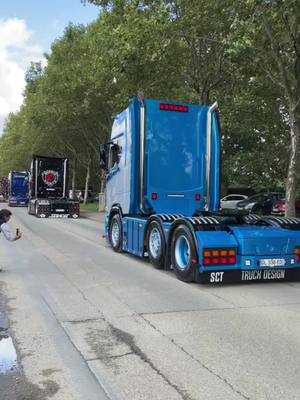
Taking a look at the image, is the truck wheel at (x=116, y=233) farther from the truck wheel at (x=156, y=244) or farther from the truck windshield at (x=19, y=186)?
the truck windshield at (x=19, y=186)

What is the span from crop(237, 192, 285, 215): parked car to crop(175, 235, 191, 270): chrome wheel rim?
25.6m

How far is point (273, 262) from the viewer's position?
31.8ft

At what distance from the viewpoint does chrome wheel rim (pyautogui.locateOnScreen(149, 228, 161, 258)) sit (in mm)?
11164

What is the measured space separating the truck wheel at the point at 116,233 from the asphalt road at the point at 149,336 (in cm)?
288

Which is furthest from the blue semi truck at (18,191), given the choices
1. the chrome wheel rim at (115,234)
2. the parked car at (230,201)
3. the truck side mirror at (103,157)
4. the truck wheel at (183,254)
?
the truck wheel at (183,254)

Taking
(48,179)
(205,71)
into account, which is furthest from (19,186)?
(205,71)

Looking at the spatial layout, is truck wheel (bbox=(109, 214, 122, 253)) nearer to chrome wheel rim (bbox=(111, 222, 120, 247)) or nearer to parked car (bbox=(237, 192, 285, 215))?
chrome wheel rim (bbox=(111, 222, 120, 247))

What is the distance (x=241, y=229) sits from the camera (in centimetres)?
981

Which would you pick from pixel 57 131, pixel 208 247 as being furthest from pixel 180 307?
pixel 57 131

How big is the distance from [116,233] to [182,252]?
4.27 meters

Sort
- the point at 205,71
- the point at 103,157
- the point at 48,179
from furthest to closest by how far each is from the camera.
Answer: the point at 48,179 < the point at 205,71 < the point at 103,157

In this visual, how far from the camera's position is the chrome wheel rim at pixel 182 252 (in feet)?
32.7

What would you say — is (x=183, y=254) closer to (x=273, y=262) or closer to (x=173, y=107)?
(x=273, y=262)

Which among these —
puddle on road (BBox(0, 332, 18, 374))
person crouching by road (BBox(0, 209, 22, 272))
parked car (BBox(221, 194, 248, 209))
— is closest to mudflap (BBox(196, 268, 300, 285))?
person crouching by road (BBox(0, 209, 22, 272))
